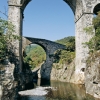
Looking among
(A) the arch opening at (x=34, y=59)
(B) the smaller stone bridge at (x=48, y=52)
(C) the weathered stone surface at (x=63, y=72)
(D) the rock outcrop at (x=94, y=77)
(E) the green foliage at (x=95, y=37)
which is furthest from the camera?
(A) the arch opening at (x=34, y=59)

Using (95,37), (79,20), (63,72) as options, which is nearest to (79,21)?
(79,20)

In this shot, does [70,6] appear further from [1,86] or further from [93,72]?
[1,86]

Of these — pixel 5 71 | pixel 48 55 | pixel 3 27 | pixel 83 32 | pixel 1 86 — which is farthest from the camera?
pixel 48 55

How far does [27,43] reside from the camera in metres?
34.1

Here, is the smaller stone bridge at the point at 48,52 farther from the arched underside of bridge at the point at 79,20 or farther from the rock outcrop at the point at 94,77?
the rock outcrop at the point at 94,77

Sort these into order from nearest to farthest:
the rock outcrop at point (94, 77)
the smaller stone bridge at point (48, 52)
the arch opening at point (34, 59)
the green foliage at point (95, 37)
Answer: the rock outcrop at point (94, 77), the green foliage at point (95, 37), the smaller stone bridge at point (48, 52), the arch opening at point (34, 59)

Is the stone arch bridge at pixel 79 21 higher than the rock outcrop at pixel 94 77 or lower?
higher

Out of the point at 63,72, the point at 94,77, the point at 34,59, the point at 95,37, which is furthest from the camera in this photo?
the point at 34,59

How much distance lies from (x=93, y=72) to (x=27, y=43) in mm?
19388

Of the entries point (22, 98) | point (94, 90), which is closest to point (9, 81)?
point (22, 98)

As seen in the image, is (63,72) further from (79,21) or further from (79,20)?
(79,20)

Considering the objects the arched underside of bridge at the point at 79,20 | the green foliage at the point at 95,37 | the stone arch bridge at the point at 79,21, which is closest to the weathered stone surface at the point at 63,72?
the stone arch bridge at the point at 79,21

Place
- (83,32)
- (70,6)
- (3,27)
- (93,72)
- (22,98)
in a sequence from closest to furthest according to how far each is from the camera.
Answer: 1. (3,27)
2. (22,98)
3. (93,72)
4. (83,32)
5. (70,6)

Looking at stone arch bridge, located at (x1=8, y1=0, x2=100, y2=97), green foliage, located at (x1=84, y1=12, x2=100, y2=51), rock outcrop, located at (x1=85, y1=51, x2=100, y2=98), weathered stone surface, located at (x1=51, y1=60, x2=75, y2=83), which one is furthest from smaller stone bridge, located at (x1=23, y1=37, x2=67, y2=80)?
rock outcrop, located at (x1=85, y1=51, x2=100, y2=98)
